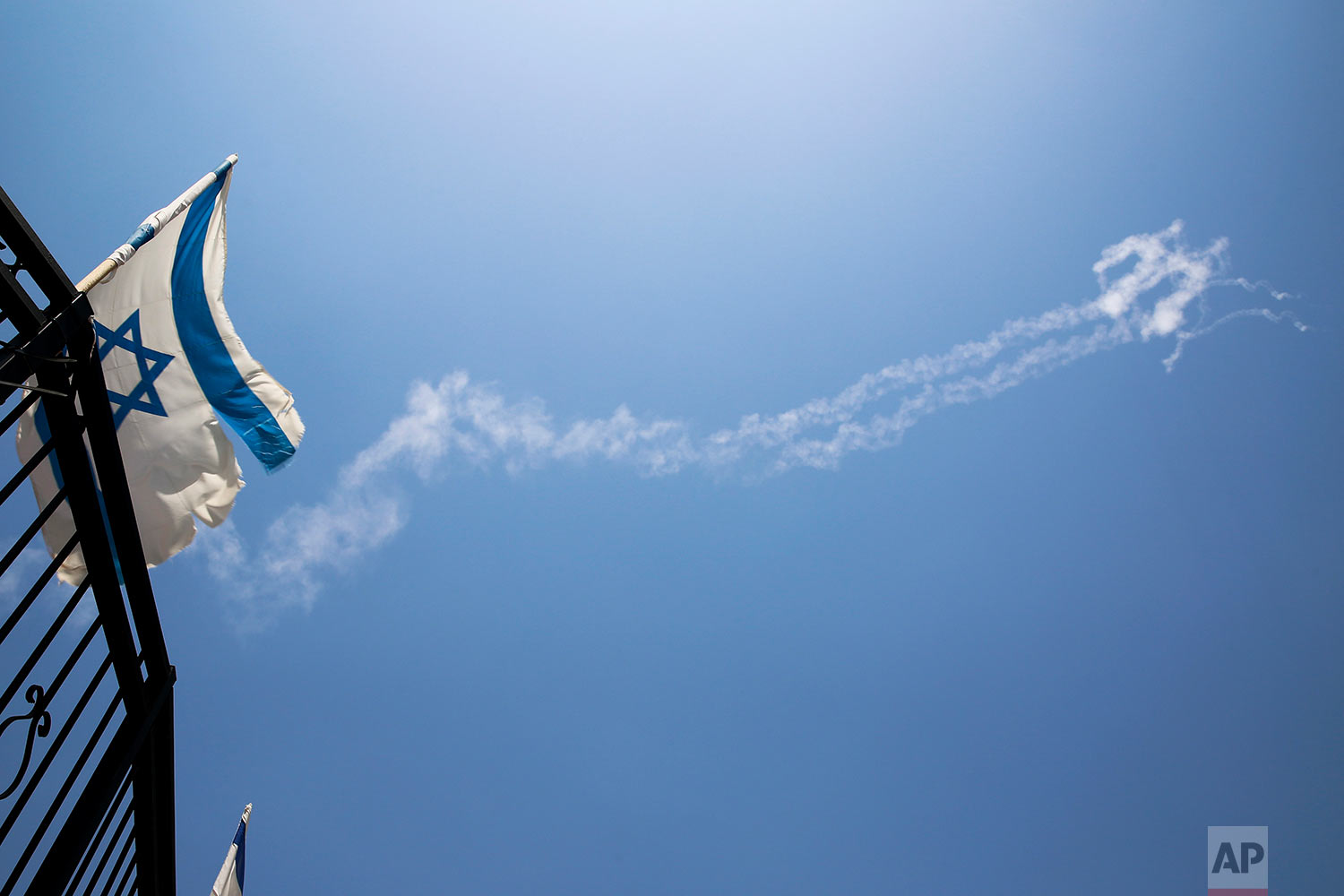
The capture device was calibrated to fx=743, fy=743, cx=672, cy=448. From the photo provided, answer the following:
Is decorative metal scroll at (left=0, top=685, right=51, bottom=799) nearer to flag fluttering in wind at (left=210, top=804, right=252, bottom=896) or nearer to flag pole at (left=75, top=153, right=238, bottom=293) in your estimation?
flag pole at (left=75, top=153, right=238, bottom=293)

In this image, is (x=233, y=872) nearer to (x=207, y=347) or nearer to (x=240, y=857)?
(x=240, y=857)

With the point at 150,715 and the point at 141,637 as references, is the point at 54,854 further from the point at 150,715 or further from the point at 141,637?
the point at 141,637

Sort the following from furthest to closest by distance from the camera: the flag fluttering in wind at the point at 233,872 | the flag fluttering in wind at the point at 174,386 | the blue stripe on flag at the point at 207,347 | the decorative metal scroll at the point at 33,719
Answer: the flag fluttering in wind at the point at 233,872 → the blue stripe on flag at the point at 207,347 → the flag fluttering in wind at the point at 174,386 → the decorative metal scroll at the point at 33,719

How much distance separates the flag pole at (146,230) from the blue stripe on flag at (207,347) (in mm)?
114

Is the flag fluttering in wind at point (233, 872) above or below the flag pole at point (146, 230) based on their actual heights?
below

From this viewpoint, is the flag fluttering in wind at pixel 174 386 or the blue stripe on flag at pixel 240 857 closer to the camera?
the flag fluttering in wind at pixel 174 386

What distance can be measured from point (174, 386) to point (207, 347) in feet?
1.44

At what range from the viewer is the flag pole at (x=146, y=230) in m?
4.94

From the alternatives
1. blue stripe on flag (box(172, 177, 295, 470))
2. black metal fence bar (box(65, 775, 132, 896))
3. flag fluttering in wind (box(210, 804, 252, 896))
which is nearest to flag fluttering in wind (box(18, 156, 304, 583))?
blue stripe on flag (box(172, 177, 295, 470))

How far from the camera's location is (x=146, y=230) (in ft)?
19.1

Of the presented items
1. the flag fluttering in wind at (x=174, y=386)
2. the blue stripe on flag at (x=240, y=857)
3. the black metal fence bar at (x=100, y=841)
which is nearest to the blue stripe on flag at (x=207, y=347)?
the flag fluttering in wind at (x=174, y=386)

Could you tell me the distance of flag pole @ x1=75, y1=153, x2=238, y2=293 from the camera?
4.94 metres

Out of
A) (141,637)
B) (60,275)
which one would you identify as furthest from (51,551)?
(60,275)

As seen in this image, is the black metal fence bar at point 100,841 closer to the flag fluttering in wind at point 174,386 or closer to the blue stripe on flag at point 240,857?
the flag fluttering in wind at point 174,386
